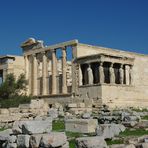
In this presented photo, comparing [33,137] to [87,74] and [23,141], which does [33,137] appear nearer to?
[23,141]

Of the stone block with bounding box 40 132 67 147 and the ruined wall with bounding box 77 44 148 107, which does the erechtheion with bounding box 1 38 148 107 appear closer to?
the ruined wall with bounding box 77 44 148 107

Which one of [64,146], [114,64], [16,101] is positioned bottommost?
[64,146]

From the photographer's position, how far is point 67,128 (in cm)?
1525

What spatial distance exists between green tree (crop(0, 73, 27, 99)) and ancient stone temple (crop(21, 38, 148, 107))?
236 cm

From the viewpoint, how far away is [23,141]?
35.1ft

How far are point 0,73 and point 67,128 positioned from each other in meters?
30.4

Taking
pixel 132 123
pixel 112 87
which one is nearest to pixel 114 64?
pixel 112 87

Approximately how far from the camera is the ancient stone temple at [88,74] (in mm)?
35344

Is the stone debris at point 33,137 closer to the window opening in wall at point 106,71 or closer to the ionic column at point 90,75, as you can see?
the ionic column at point 90,75

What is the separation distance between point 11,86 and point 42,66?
4.56 m

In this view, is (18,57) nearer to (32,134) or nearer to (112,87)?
(112,87)

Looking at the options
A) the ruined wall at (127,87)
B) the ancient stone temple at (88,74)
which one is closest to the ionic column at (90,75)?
the ancient stone temple at (88,74)

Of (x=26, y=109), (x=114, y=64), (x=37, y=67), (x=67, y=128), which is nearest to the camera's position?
(x=67, y=128)

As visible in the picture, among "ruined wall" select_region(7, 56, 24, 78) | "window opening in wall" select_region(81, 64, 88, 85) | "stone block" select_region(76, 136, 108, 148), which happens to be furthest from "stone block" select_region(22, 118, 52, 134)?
"ruined wall" select_region(7, 56, 24, 78)
